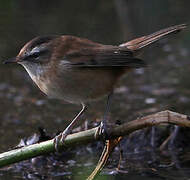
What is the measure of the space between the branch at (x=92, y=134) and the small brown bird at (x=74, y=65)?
13.8 inches

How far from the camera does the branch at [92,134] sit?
4789 mm

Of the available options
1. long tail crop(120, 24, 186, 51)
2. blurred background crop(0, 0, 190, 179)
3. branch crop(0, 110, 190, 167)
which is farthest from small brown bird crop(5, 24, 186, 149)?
blurred background crop(0, 0, 190, 179)

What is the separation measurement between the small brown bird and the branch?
350 mm

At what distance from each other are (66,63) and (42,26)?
610 centimetres

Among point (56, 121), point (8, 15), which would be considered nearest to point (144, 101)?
point (56, 121)

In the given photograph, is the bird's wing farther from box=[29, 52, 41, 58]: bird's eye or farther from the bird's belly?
box=[29, 52, 41, 58]: bird's eye

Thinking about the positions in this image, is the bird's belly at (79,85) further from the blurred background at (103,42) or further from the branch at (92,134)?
the blurred background at (103,42)

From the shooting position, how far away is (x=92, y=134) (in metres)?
5.04

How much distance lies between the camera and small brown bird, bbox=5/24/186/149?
5418mm

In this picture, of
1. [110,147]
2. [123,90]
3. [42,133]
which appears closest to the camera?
[110,147]

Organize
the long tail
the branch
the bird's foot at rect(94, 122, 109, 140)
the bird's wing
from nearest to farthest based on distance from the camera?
1. the branch
2. the bird's foot at rect(94, 122, 109, 140)
3. the bird's wing
4. the long tail

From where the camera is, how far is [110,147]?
5.29 metres

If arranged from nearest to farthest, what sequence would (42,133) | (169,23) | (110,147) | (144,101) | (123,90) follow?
(110,147)
(42,133)
(144,101)
(123,90)
(169,23)

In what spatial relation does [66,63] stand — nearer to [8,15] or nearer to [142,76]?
[142,76]
